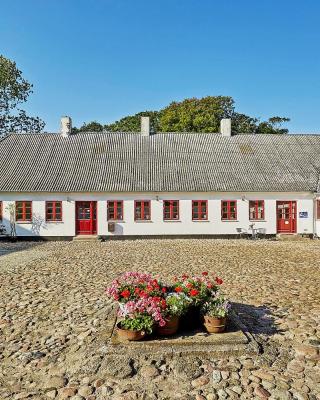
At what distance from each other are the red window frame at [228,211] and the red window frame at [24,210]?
11849 mm

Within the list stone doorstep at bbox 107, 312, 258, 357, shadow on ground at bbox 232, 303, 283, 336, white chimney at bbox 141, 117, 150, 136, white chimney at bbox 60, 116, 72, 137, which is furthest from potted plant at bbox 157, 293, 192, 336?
white chimney at bbox 60, 116, 72, 137

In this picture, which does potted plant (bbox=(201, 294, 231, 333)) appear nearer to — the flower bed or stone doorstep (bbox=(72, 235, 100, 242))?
the flower bed

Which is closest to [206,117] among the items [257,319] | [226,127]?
[226,127]

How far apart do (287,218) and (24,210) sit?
1634 cm

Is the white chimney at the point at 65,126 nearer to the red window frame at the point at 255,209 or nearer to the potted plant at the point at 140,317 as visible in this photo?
the red window frame at the point at 255,209

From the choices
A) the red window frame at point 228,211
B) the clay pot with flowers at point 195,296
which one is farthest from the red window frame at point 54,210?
the clay pot with flowers at point 195,296

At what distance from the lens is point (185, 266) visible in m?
13.8

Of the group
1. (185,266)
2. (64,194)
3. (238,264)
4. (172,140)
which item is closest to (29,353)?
(185,266)

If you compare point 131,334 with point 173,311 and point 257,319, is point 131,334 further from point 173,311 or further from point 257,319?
point 257,319

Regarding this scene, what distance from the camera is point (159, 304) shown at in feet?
20.3

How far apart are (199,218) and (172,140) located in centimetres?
728

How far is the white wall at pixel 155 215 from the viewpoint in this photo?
24031mm

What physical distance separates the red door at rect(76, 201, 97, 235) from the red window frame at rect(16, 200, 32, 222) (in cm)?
290

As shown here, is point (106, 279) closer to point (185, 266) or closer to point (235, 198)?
point (185, 266)
